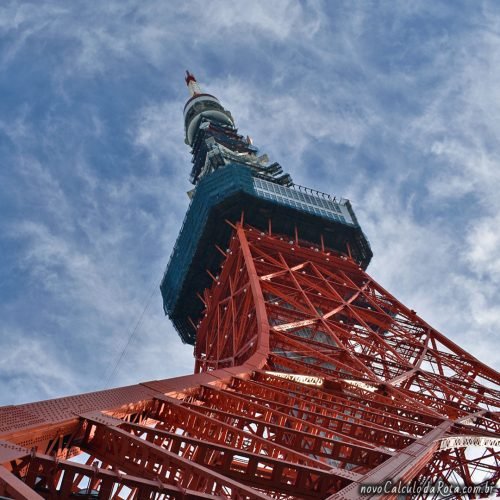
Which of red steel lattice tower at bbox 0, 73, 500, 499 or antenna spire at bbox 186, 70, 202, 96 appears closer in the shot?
red steel lattice tower at bbox 0, 73, 500, 499

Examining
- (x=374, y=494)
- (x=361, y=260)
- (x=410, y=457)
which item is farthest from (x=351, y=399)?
(x=361, y=260)

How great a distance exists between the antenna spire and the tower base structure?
43.9m

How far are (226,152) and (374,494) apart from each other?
4763cm

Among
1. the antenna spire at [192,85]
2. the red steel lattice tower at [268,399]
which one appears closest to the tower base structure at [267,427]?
the red steel lattice tower at [268,399]

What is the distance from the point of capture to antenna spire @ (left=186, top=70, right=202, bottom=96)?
70750 mm

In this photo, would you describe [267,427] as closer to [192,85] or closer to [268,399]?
[268,399]

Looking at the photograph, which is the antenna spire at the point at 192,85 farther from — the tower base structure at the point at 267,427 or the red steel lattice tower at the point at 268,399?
the tower base structure at the point at 267,427

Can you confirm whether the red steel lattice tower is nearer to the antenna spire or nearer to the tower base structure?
the tower base structure

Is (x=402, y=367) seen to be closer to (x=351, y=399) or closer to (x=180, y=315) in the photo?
(x=351, y=399)

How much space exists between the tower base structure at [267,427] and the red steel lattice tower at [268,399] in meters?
0.03

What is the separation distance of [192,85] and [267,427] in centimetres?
6696

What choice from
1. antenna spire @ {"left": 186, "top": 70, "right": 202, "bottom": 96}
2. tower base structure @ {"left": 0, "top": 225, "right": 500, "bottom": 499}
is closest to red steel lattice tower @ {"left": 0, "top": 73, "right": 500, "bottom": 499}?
tower base structure @ {"left": 0, "top": 225, "right": 500, "bottom": 499}

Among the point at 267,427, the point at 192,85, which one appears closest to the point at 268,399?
the point at 267,427

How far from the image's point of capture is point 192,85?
73.2 m
